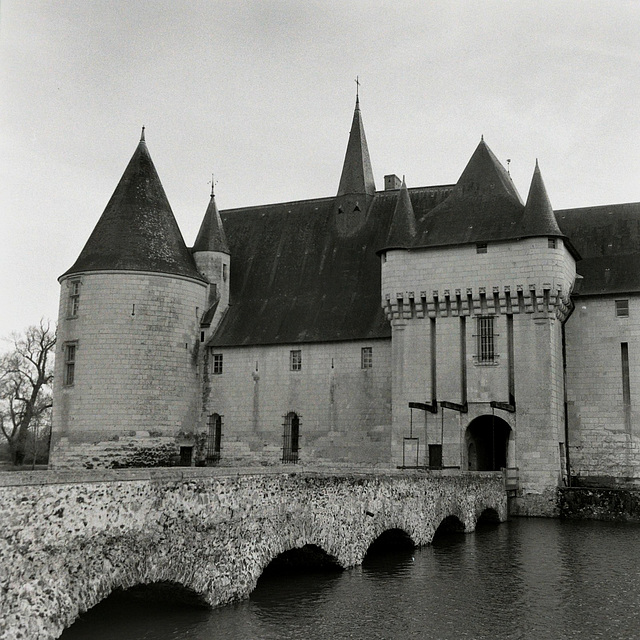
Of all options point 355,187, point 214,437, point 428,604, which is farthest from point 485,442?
point 428,604

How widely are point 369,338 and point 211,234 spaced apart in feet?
33.2

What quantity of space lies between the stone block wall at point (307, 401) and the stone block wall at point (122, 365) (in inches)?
74.4

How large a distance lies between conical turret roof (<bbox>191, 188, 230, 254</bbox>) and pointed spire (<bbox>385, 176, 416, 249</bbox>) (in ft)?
31.4

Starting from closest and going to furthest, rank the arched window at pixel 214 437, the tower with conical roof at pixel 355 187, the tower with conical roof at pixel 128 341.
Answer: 1. the tower with conical roof at pixel 128 341
2. the arched window at pixel 214 437
3. the tower with conical roof at pixel 355 187

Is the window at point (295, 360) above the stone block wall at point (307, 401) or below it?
above

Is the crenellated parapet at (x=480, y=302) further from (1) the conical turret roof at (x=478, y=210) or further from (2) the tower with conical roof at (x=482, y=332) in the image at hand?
(1) the conical turret roof at (x=478, y=210)

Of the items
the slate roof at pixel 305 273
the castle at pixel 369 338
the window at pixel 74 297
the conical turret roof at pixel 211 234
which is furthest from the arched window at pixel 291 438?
the window at pixel 74 297

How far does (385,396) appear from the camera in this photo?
35062mm

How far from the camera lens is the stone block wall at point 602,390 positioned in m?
32.4

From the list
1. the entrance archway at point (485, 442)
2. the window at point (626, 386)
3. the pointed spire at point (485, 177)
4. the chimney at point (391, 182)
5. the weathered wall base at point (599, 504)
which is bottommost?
the weathered wall base at point (599, 504)

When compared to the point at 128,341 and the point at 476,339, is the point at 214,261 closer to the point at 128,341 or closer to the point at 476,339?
the point at 128,341

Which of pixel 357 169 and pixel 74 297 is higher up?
pixel 357 169

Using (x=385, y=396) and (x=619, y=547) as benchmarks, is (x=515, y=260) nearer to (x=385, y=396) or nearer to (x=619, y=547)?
(x=385, y=396)

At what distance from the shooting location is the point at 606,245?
3603 centimetres
